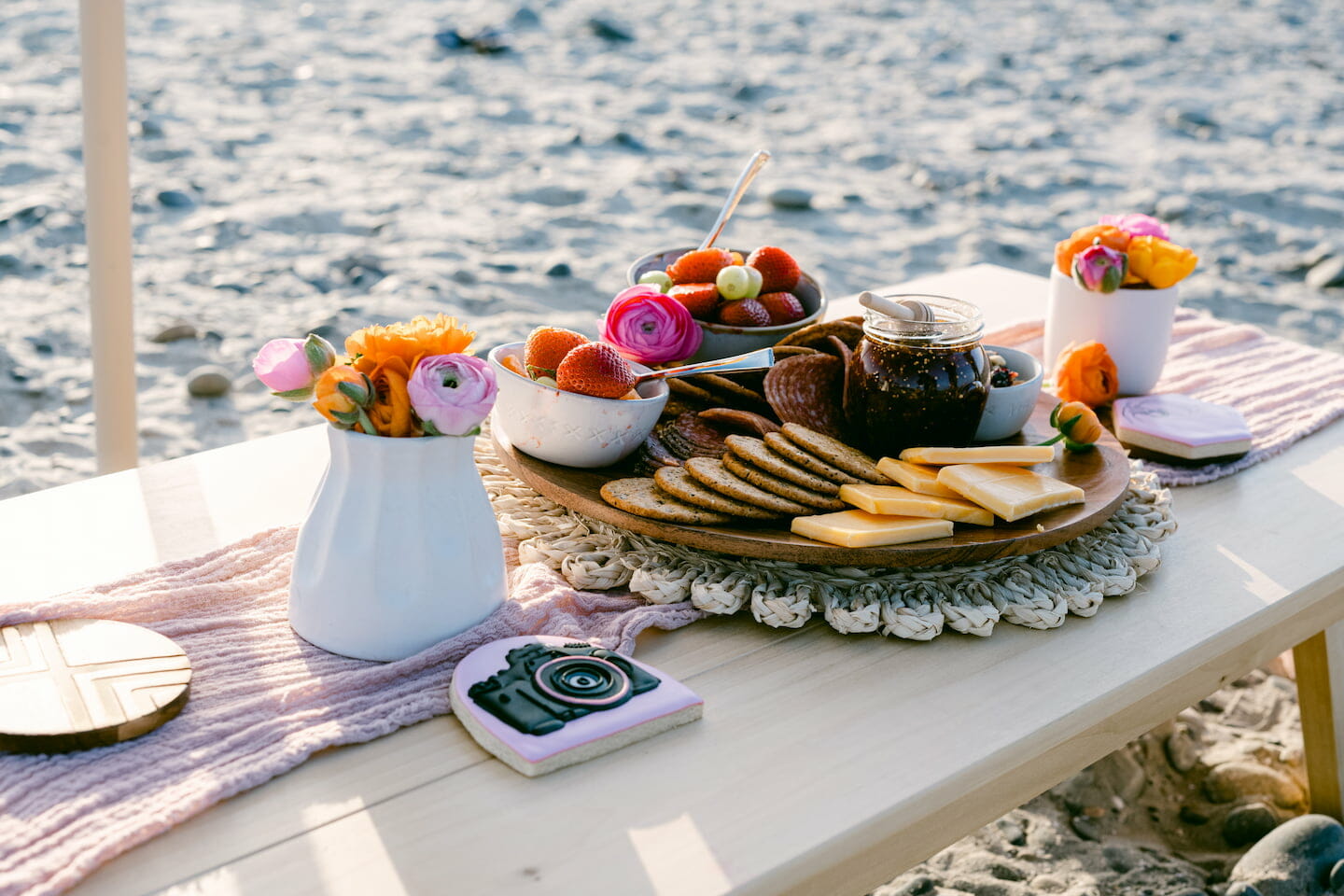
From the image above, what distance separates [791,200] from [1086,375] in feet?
7.25

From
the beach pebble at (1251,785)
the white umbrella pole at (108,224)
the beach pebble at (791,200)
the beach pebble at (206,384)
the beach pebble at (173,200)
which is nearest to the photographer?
the white umbrella pole at (108,224)

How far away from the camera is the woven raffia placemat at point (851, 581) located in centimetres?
103

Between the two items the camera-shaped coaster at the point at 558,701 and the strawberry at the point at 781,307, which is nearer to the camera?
the camera-shaped coaster at the point at 558,701

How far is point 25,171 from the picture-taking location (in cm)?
313

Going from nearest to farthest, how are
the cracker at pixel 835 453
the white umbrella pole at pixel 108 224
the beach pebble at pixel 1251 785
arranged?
the cracker at pixel 835 453, the white umbrella pole at pixel 108 224, the beach pebble at pixel 1251 785

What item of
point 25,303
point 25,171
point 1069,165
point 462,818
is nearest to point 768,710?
point 462,818

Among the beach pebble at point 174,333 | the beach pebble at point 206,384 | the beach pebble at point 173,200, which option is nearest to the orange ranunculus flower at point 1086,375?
the beach pebble at point 206,384

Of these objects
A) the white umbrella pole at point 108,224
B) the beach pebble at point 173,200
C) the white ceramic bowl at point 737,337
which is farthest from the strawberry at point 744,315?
the beach pebble at point 173,200

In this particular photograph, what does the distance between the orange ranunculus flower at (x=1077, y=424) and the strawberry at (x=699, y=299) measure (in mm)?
367

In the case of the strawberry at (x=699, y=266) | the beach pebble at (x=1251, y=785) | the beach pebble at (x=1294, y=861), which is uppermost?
the strawberry at (x=699, y=266)

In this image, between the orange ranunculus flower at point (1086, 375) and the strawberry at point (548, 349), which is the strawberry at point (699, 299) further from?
the orange ranunculus flower at point (1086, 375)

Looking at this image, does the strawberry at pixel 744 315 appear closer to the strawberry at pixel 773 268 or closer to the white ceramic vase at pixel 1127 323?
the strawberry at pixel 773 268

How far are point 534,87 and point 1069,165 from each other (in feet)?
5.88

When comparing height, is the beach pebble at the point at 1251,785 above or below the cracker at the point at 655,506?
below
